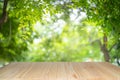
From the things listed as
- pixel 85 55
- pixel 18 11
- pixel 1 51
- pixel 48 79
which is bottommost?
pixel 85 55

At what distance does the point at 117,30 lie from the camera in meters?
2.48

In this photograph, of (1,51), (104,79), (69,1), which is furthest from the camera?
(1,51)

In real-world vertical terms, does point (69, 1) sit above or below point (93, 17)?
above

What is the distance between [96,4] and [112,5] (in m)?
0.19

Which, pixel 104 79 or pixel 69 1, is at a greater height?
pixel 69 1

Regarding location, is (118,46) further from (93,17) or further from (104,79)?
(104,79)

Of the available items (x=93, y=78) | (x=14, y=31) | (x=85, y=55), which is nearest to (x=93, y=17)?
(x=93, y=78)

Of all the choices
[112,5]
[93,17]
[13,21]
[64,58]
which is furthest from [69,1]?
[64,58]

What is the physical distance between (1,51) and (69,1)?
1.63 m

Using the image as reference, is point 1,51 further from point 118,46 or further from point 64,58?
point 64,58

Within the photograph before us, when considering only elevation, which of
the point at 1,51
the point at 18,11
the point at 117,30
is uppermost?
the point at 18,11

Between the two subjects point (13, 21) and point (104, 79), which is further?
point (13, 21)

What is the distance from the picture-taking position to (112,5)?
2.37 meters

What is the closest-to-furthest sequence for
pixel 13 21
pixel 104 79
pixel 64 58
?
pixel 104 79 < pixel 13 21 < pixel 64 58
